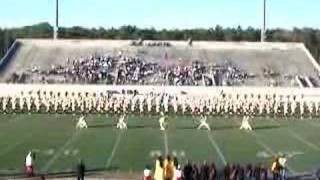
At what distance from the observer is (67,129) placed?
31641 millimetres

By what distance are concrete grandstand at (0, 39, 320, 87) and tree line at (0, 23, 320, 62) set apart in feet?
79.1

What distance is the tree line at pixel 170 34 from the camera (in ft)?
291

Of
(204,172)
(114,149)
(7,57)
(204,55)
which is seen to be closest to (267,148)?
(114,149)

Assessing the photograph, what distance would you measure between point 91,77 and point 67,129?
2177cm

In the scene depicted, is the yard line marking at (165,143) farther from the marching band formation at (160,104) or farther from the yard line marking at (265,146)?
the marching band formation at (160,104)

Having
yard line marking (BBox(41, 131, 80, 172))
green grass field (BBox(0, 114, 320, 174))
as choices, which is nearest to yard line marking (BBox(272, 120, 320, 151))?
green grass field (BBox(0, 114, 320, 174))

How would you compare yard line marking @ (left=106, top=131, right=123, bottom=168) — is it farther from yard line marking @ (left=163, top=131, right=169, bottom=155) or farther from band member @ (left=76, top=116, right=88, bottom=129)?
band member @ (left=76, top=116, right=88, bottom=129)

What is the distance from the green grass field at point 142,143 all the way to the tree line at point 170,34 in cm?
5223

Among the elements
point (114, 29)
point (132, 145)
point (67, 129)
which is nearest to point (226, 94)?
point (67, 129)

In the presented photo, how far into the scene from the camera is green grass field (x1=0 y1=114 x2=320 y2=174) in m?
22.9

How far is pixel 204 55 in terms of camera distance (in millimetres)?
60188

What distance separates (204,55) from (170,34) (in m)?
30.8

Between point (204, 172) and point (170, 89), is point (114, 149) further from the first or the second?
point (170, 89)

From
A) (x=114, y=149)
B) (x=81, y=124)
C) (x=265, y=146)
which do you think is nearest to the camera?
(x=114, y=149)
